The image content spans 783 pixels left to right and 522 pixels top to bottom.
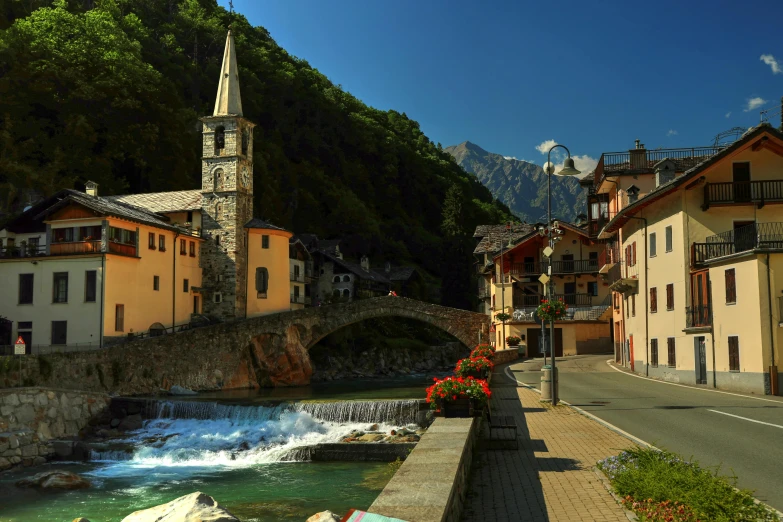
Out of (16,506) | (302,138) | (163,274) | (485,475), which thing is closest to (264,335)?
(163,274)

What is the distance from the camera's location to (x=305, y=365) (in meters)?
56.2

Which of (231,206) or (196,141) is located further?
(196,141)

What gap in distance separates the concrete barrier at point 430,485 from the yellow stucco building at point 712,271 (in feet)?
60.8

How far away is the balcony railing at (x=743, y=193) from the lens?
103 ft

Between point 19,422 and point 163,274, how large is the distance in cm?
2268

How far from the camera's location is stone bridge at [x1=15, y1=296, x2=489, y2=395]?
36.9m

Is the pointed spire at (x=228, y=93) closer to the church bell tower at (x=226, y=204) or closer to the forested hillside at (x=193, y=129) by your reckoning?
the church bell tower at (x=226, y=204)

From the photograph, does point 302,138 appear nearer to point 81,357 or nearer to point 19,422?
point 81,357

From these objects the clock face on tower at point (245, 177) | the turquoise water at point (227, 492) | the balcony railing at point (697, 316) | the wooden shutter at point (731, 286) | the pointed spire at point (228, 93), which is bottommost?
the turquoise water at point (227, 492)

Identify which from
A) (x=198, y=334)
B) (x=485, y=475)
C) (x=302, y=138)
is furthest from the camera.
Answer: (x=302, y=138)

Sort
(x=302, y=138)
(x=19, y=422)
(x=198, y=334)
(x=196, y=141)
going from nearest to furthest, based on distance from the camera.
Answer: (x=19, y=422), (x=198, y=334), (x=196, y=141), (x=302, y=138)

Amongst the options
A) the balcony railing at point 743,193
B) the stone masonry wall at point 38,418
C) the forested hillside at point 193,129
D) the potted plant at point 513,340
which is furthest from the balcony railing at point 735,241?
the forested hillside at point 193,129

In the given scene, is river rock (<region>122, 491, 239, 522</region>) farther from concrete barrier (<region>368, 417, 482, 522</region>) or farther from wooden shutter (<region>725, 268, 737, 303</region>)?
wooden shutter (<region>725, 268, 737, 303</region>)

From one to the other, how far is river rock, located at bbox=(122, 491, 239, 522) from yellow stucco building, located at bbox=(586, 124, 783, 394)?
72.4ft
